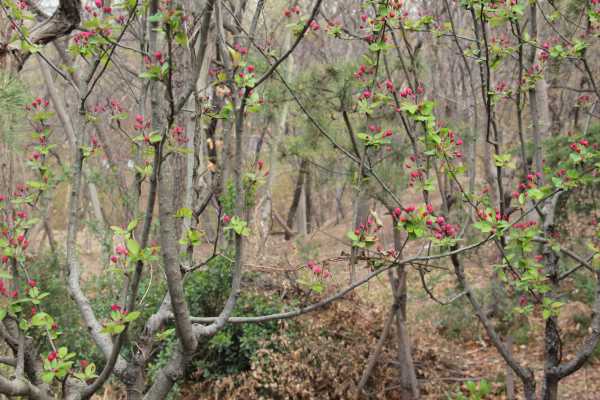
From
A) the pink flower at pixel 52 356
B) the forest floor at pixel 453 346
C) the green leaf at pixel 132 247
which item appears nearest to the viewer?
the green leaf at pixel 132 247

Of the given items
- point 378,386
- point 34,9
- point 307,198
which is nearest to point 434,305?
point 378,386

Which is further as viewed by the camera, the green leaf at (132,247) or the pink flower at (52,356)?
the pink flower at (52,356)

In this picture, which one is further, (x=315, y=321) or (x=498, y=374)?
(x=498, y=374)

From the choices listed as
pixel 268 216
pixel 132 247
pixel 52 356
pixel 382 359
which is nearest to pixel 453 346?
pixel 382 359

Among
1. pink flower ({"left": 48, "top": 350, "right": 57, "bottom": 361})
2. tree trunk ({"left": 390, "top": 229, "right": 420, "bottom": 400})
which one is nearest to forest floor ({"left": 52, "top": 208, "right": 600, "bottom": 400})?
tree trunk ({"left": 390, "top": 229, "right": 420, "bottom": 400})

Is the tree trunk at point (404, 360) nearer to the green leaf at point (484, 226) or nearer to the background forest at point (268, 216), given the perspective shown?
the background forest at point (268, 216)

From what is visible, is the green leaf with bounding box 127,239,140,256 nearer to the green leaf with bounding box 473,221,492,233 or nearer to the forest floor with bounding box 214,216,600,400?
the green leaf with bounding box 473,221,492,233

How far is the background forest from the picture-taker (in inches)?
75.3

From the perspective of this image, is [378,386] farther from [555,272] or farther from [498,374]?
[555,272]

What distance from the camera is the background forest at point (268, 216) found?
6.28 ft

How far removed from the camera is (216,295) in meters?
4.79

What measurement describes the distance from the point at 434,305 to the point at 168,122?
5892 millimetres

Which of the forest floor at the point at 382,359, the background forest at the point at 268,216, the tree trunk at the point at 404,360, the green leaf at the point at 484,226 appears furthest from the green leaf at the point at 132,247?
the tree trunk at the point at 404,360

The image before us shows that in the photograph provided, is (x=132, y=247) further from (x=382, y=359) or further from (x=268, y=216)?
(x=268, y=216)
